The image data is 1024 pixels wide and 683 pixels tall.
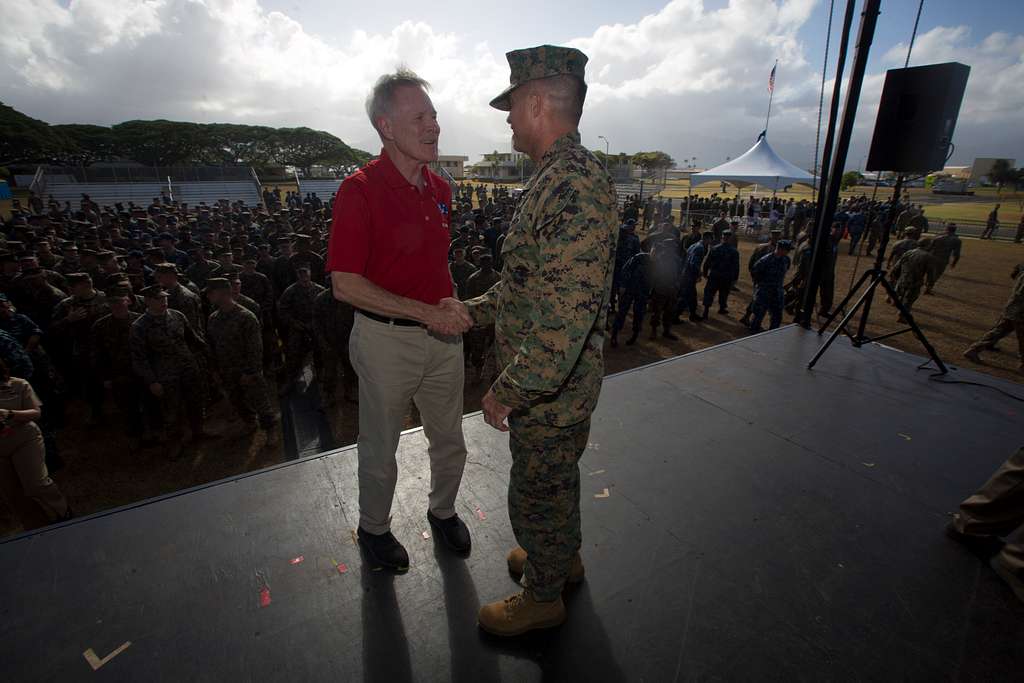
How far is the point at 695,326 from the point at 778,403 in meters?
6.67

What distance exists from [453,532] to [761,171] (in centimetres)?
2498

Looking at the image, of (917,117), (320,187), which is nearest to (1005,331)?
(917,117)

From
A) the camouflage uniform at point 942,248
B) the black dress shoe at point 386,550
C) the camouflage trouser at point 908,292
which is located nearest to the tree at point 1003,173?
the camouflage uniform at point 942,248

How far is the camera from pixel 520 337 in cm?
176

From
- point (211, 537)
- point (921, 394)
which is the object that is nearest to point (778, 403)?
point (921, 394)

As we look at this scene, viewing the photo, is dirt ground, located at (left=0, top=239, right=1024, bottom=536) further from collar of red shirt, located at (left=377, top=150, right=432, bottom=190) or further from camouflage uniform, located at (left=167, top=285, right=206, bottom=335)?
collar of red shirt, located at (left=377, top=150, right=432, bottom=190)

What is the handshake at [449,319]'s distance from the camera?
1940 mm

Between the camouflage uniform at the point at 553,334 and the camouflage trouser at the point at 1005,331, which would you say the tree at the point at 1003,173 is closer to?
the camouflage trouser at the point at 1005,331

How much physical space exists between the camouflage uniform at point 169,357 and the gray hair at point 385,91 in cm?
421

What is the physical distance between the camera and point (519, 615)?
1854 millimetres

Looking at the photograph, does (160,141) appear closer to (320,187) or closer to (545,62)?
(320,187)

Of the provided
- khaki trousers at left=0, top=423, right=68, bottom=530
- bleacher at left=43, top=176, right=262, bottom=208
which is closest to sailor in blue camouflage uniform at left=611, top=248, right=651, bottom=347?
khaki trousers at left=0, top=423, right=68, bottom=530

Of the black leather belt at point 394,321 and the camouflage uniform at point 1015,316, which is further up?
the black leather belt at point 394,321

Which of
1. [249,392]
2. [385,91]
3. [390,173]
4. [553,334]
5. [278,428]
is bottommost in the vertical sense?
[278,428]
